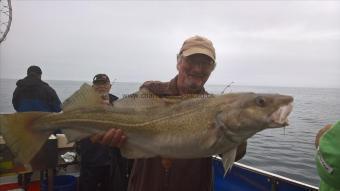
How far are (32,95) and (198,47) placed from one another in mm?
6624

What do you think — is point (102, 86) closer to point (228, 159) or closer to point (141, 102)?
point (141, 102)

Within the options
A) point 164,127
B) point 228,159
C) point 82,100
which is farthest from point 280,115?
point 82,100

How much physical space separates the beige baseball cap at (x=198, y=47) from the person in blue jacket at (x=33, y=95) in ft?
20.2

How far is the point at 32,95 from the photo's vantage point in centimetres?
927

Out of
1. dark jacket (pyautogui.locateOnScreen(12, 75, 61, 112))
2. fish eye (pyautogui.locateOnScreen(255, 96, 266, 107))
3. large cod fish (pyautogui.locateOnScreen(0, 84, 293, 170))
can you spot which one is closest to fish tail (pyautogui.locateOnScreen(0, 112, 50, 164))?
large cod fish (pyautogui.locateOnScreen(0, 84, 293, 170))

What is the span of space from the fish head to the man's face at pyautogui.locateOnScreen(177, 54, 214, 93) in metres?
0.91

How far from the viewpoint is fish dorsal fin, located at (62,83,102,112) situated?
360 centimetres

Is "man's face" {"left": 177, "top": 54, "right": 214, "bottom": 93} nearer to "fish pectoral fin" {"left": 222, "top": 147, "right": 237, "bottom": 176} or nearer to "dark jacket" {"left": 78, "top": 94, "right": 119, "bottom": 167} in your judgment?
"fish pectoral fin" {"left": 222, "top": 147, "right": 237, "bottom": 176}

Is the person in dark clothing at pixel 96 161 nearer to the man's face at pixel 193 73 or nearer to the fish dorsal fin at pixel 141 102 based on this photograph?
the man's face at pixel 193 73

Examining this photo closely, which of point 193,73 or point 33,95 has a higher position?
point 193,73

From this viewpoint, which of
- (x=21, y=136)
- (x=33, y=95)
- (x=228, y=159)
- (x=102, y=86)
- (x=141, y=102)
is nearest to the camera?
(x=228, y=159)

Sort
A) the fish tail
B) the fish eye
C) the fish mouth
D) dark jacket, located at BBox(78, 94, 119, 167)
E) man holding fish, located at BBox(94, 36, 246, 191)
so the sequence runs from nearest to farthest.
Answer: the fish mouth
the fish eye
the fish tail
man holding fish, located at BBox(94, 36, 246, 191)
dark jacket, located at BBox(78, 94, 119, 167)

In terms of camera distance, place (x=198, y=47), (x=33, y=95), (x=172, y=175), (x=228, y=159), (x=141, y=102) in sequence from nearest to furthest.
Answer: (x=228, y=159), (x=141, y=102), (x=172, y=175), (x=198, y=47), (x=33, y=95)

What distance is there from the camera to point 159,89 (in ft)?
13.7
